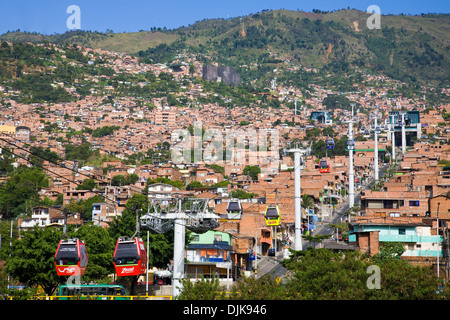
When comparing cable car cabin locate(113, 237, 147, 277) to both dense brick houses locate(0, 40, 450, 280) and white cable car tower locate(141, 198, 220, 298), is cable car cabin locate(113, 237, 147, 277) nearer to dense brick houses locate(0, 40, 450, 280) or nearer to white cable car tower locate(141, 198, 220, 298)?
white cable car tower locate(141, 198, 220, 298)

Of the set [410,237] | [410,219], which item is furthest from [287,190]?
[410,237]

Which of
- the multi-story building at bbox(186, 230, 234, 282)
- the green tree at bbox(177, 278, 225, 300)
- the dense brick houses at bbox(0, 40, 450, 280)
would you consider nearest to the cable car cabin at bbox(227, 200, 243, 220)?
the multi-story building at bbox(186, 230, 234, 282)

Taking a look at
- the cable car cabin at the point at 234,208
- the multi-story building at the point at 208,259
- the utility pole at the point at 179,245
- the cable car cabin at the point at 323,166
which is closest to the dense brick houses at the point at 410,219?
the cable car cabin at the point at 323,166

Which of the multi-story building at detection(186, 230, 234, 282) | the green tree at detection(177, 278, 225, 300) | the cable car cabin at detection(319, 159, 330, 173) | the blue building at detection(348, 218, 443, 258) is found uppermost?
the cable car cabin at detection(319, 159, 330, 173)

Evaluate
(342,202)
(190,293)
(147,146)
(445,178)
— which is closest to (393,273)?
(190,293)

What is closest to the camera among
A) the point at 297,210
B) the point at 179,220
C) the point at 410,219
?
the point at 179,220

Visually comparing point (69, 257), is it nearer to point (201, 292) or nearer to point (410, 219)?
point (201, 292)

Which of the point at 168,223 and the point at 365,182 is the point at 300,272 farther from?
the point at 365,182

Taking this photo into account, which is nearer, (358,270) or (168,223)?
(358,270)
